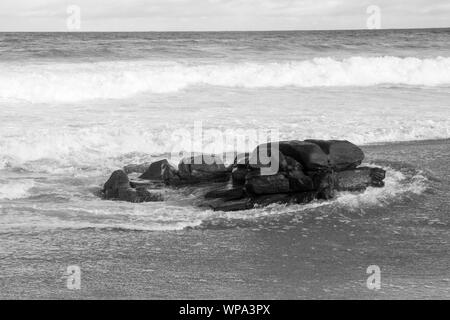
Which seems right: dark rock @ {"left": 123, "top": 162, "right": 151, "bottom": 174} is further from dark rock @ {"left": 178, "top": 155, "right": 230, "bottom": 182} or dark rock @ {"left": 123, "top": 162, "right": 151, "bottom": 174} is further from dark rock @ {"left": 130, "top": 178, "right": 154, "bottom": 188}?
dark rock @ {"left": 178, "top": 155, "right": 230, "bottom": 182}

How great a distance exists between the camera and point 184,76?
25656 millimetres

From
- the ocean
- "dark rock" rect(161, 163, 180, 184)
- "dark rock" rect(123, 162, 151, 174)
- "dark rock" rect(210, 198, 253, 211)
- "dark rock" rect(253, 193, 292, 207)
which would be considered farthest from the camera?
"dark rock" rect(123, 162, 151, 174)

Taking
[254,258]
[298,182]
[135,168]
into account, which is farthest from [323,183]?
Result: [135,168]

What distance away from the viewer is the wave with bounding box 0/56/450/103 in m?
21.9

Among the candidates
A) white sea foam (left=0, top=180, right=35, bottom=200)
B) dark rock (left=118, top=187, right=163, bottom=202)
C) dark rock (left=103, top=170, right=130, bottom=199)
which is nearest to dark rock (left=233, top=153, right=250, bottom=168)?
dark rock (left=118, top=187, right=163, bottom=202)

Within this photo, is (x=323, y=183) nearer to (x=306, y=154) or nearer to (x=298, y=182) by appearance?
(x=298, y=182)

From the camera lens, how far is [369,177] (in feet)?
31.3

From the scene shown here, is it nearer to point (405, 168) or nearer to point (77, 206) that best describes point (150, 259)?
point (77, 206)

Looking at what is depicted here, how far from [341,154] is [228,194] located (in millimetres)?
1734

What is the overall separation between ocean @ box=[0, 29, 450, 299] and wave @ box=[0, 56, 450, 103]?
141 mm

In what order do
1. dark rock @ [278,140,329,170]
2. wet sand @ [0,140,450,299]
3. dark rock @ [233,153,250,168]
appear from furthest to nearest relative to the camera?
1. dark rock @ [233,153,250,168]
2. dark rock @ [278,140,329,170]
3. wet sand @ [0,140,450,299]

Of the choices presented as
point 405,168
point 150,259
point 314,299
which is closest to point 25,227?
point 150,259

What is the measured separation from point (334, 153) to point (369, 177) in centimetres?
66

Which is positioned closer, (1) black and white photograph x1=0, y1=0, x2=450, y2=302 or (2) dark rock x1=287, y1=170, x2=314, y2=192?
(1) black and white photograph x1=0, y1=0, x2=450, y2=302
